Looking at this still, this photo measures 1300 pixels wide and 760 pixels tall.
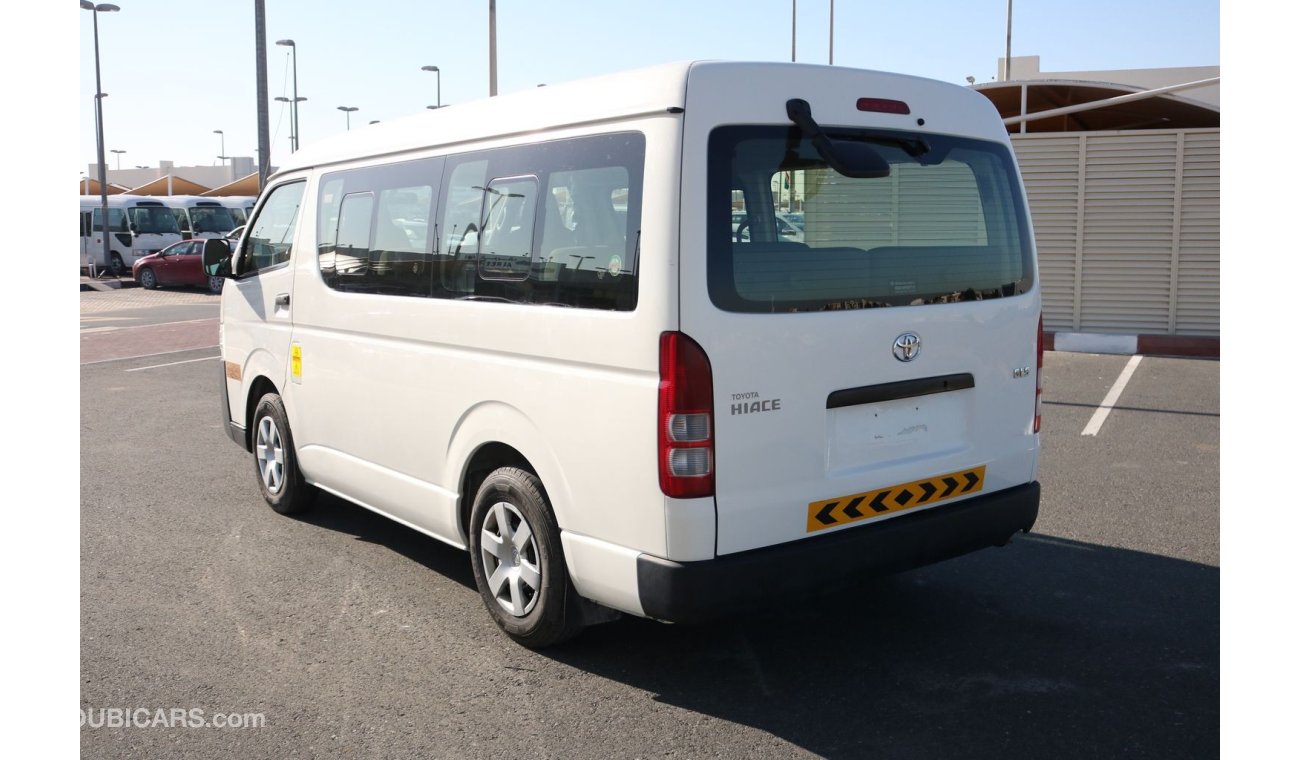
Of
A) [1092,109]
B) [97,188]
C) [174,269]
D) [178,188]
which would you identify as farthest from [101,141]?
[97,188]

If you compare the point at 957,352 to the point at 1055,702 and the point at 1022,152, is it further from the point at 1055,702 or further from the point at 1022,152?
the point at 1022,152

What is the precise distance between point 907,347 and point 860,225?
0.46 meters

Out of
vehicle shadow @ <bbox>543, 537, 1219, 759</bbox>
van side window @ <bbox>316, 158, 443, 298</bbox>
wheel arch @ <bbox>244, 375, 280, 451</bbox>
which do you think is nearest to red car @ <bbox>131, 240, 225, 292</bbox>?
wheel arch @ <bbox>244, 375, 280, 451</bbox>

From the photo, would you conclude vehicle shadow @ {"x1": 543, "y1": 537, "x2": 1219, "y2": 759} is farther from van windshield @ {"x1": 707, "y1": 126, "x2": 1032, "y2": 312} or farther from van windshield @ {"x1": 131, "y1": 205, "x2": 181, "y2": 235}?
van windshield @ {"x1": 131, "y1": 205, "x2": 181, "y2": 235}

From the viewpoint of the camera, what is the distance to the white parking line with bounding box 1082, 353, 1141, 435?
29.0 feet

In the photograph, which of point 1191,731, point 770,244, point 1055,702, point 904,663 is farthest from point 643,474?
point 1191,731

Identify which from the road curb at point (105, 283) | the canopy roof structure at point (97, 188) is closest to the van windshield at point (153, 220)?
the road curb at point (105, 283)

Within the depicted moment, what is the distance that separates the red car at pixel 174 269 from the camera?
3002cm

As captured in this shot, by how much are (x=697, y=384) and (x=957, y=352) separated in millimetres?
1179

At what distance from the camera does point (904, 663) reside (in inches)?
169

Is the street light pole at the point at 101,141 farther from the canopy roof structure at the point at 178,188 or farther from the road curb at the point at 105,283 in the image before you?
the canopy roof structure at the point at 178,188

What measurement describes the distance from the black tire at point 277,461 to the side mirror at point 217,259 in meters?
0.82

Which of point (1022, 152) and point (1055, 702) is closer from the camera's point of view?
point (1055, 702)

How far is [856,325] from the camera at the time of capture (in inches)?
157
